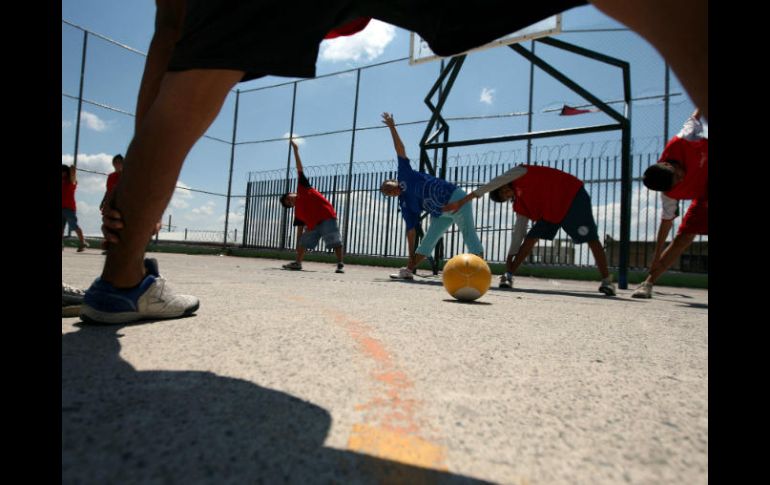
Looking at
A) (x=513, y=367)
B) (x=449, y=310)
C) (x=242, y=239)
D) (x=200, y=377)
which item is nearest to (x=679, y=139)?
(x=449, y=310)

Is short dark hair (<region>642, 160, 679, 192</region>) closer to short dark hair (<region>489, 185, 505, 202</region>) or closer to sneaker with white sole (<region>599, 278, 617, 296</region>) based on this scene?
sneaker with white sole (<region>599, 278, 617, 296</region>)

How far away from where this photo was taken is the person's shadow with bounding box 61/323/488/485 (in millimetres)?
579

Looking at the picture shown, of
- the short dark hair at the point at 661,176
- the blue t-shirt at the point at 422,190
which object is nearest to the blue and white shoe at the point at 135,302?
the short dark hair at the point at 661,176

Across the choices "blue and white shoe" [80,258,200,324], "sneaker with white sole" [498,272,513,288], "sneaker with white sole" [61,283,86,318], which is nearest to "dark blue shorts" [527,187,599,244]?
"sneaker with white sole" [498,272,513,288]

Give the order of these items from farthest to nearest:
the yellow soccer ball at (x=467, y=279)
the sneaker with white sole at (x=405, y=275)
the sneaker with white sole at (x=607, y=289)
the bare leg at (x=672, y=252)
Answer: the sneaker with white sole at (x=405, y=275) < the sneaker with white sole at (x=607, y=289) < the bare leg at (x=672, y=252) < the yellow soccer ball at (x=467, y=279)

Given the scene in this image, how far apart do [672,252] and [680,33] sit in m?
4.47

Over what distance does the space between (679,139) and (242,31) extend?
4380 millimetres

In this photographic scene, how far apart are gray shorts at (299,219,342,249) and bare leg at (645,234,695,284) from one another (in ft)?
18.0

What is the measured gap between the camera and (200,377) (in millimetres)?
985

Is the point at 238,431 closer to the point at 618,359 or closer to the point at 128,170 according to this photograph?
the point at 128,170

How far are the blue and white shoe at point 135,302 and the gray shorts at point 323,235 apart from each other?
275 inches

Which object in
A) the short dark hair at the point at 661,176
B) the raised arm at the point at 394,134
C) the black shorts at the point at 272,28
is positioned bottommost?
the black shorts at the point at 272,28

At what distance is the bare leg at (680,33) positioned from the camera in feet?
2.38

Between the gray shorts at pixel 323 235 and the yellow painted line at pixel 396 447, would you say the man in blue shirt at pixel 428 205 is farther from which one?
the yellow painted line at pixel 396 447
